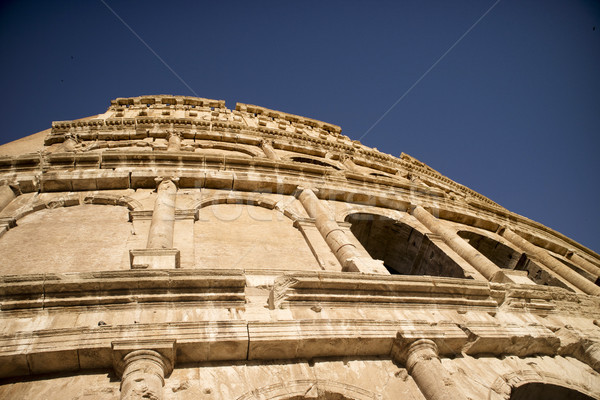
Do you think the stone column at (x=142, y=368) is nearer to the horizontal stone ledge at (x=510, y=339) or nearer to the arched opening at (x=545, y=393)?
the horizontal stone ledge at (x=510, y=339)

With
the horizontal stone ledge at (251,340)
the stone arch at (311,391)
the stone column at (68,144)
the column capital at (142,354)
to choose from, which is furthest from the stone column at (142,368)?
the stone column at (68,144)

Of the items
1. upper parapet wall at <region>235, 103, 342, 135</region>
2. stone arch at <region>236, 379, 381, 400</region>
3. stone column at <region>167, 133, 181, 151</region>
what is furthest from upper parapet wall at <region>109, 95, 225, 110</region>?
stone arch at <region>236, 379, 381, 400</region>

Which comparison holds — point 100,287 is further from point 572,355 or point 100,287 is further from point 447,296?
point 572,355

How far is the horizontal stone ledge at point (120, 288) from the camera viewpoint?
16.6 ft

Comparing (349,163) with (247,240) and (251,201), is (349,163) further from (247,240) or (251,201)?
(247,240)

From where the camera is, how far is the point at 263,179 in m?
11.0

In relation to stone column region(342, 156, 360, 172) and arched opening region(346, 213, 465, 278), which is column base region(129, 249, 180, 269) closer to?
arched opening region(346, 213, 465, 278)

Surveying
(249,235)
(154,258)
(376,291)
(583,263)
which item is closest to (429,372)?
(376,291)

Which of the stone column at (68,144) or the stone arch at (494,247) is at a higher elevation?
the stone column at (68,144)

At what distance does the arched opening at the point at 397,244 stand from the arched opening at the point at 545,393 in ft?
13.7

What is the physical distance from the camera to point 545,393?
21.6ft

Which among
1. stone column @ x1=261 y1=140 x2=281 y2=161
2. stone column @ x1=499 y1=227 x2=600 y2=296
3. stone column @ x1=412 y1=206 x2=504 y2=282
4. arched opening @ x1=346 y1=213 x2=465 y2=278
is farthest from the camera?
stone column @ x1=261 y1=140 x2=281 y2=161

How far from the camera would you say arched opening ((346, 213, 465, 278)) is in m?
11.1

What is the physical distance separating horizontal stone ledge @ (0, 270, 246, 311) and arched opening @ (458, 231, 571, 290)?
945 cm
